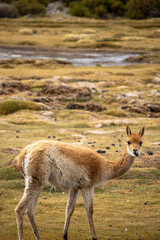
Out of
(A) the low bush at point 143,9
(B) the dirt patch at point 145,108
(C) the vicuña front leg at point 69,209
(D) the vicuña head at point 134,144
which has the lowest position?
(A) the low bush at point 143,9

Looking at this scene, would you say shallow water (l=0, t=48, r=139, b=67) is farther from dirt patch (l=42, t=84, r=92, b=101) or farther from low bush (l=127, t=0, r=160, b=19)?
low bush (l=127, t=0, r=160, b=19)

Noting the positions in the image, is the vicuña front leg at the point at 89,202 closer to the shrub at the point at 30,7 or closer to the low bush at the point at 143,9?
the low bush at the point at 143,9

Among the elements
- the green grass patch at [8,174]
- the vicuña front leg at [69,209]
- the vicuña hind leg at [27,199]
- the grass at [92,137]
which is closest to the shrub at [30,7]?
the grass at [92,137]

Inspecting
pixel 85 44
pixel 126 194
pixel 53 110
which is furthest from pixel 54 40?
pixel 126 194

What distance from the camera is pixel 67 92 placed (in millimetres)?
27891

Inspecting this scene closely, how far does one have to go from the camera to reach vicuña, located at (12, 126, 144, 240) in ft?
25.5

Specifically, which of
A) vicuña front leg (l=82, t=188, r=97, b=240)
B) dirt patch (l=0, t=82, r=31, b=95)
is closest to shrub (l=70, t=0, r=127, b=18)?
dirt patch (l=0, t=82, r=31, b=95)

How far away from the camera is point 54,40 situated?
67625 millimetres

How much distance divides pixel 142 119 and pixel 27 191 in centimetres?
1470

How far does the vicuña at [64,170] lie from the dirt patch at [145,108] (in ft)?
50.8

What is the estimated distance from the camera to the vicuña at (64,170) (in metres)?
A: 7.78

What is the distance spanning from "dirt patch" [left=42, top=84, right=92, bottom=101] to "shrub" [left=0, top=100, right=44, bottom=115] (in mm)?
3873

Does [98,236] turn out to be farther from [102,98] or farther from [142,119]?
[102,98]

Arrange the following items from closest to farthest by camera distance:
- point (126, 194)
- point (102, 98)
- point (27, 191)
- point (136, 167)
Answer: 1. point (27, 191)
2. point (126, 194)
3. point (136, 167)
4. point (102, 98)
